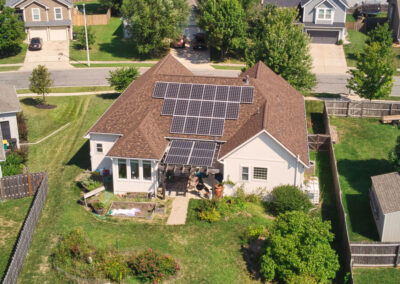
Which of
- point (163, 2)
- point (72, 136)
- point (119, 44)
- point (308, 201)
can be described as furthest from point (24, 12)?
point (308, 201)

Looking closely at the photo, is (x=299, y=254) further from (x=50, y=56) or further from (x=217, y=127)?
(x=50, y=56)

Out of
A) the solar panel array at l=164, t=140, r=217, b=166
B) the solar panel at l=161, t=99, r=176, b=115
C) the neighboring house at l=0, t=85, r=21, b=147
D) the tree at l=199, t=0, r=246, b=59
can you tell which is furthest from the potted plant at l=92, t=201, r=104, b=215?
the tree at l=199, t=0, r=246, b=59

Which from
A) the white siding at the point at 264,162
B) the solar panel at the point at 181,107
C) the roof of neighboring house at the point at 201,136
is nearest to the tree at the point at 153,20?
the roof of neighboring house at the point at 201,136

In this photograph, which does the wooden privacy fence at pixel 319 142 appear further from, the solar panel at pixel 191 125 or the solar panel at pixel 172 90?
the solar panel at pixel 172 90

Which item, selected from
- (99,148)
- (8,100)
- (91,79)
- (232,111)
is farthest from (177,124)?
(91,79)

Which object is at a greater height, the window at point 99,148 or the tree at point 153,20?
the tree at point 153,20

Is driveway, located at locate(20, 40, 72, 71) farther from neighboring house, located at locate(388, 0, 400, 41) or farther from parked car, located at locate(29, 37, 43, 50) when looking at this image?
neighboring house, located at locate(388, 0, 400, 41)
